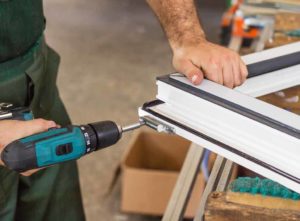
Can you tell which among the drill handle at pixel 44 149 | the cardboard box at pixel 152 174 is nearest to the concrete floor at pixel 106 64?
the cardboard box at pixel 152 174

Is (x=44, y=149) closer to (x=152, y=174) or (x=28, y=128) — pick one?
(x=28, y=128)

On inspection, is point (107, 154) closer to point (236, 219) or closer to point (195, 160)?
point (195, 160)

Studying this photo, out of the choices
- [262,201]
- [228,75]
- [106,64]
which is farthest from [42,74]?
[106,64]

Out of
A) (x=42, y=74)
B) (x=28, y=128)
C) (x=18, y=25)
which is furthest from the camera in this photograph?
(x=42, y=74)

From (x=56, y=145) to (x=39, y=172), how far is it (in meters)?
0.41

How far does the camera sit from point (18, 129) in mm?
809

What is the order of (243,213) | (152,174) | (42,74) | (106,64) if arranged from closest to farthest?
(243,213), (42,74), (152,174), (106,64)

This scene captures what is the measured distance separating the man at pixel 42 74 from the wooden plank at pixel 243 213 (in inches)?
10.3

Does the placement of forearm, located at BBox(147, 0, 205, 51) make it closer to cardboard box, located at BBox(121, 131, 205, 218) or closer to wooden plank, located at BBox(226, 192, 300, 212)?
wooden plank, located at BBox(226, 192, 300, 212)

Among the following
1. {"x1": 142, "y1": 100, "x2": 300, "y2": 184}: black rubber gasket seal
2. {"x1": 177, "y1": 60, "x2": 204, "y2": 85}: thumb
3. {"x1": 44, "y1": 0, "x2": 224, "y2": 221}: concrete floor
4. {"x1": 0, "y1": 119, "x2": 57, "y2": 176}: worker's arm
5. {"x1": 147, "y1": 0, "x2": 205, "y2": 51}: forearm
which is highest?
{"x1": 147, "y1": 0, "x2": 205, "y2": 51}: forearm

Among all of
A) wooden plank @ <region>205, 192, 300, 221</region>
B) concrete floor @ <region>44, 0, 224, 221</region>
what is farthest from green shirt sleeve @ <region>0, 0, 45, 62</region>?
concrete floor @ <region>44, 0, 224, 221</region>

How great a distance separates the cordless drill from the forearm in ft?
0.83

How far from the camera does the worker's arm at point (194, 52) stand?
93cm

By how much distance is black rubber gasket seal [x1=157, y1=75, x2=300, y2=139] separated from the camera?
0.76 meters
